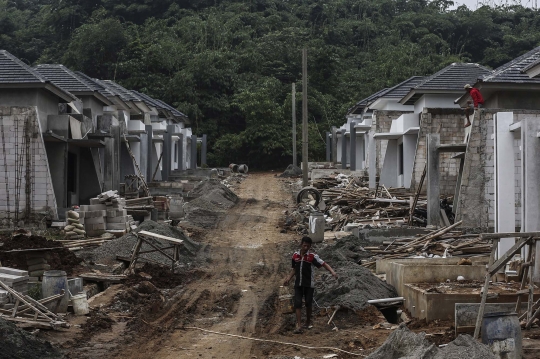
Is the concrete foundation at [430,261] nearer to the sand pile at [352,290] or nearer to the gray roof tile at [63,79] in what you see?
the sand pile at [352,290]

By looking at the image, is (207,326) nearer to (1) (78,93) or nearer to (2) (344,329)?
(2) (344,329)

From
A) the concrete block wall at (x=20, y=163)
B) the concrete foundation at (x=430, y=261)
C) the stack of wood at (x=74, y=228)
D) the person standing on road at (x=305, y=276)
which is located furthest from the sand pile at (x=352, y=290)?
the concrete block wall at (x=20, y=163)

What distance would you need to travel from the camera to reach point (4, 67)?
25312 mm

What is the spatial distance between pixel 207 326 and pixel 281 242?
12.4 m

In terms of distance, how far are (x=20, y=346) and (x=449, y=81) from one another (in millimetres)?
27244

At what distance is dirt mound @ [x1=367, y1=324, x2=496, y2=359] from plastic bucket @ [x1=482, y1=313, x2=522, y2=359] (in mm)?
703

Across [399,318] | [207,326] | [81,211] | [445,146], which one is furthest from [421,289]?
[81,211]

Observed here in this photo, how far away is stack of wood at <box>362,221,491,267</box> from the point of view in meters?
17.8

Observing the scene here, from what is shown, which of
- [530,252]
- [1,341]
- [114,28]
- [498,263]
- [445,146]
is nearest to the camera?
[1,341]

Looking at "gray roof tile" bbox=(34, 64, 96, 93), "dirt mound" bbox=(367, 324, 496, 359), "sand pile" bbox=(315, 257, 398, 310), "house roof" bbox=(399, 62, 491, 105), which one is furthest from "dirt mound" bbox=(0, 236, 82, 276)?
"house roof" bbox=(399, 62, 491, 105)

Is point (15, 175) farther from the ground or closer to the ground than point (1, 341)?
farther from the ground

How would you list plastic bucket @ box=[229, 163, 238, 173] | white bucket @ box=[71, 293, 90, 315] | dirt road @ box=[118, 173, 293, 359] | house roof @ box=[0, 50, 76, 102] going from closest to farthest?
dirt road @ box=[118, 173, 293, 359]
white bucket @ box=[71, 293, 90, 315]
house roof @ box=[0, 50, 76, 102]
plastic bucket @ box=[229, 163, 238, 173]

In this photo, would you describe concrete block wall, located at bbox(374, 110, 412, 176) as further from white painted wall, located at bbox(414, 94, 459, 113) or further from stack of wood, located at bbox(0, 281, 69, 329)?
stack of wood, located at bbox(0, 281, 69, 329)

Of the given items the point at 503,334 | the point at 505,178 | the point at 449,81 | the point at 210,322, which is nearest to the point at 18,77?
the point at 210,322
